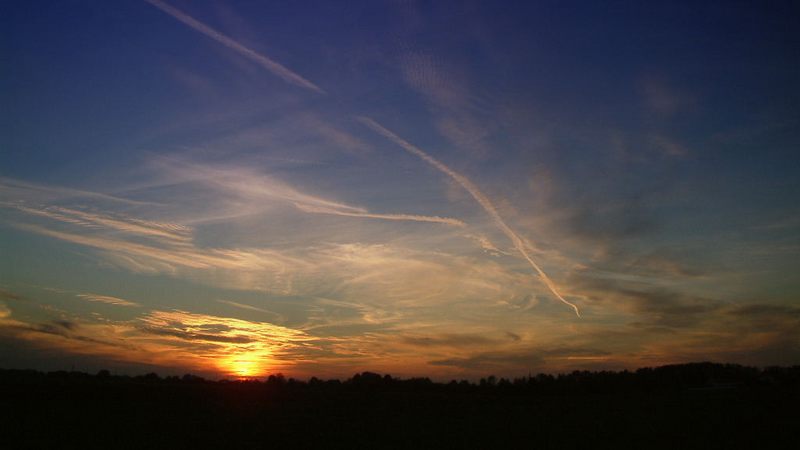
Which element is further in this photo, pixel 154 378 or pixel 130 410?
pixel 154 378

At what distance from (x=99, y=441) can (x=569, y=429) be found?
32.4m

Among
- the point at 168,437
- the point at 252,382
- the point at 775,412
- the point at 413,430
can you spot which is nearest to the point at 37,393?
the point at 168,437

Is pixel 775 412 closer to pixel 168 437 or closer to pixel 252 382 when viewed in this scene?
pixel 168 437

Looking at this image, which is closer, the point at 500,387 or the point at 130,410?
the point at 130,410

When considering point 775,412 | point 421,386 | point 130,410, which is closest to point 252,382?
point 421,386

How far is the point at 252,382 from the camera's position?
10800 centimetres

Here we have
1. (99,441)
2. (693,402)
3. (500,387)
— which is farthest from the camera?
(500,387)

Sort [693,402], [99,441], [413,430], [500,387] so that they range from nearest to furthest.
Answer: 1. [99,441]
2. [413,430]
3. [693,402]
4. [500,387]

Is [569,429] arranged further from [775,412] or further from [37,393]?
[37,393]

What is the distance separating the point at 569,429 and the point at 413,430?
1204 cm

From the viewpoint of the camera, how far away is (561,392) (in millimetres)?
110688

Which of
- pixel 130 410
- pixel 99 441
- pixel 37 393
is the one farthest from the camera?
pixel 37 393

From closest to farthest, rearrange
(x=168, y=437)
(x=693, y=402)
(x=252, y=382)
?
(x=168, y=437)
(x=693, y=402)
(x=252, y=382)

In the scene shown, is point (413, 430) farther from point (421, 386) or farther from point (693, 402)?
point (421, 386)
